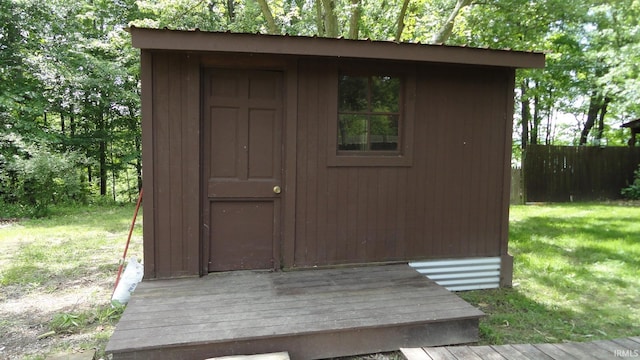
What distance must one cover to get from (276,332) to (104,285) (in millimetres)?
2719

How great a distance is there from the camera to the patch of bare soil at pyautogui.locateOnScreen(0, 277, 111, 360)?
2.89m

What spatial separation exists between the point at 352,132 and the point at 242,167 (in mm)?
1112

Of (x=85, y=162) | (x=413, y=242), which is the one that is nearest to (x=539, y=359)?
(x=413, y=242)

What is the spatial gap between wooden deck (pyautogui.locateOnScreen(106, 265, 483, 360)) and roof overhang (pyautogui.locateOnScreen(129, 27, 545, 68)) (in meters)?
1.96

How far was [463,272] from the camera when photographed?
415 cm

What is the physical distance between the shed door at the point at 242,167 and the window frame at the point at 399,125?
1.68 feet

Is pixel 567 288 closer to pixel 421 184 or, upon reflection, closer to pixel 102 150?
pixel 421 184

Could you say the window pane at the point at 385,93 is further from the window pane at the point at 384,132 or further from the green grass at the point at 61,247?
Answer: the green grass at the point at 61,247

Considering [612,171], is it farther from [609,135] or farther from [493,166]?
[609,135]

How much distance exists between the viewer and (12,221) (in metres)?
7.91

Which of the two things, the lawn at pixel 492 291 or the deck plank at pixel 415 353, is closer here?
the deck plank at pixel 415 353

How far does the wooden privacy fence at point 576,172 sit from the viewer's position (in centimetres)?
1070

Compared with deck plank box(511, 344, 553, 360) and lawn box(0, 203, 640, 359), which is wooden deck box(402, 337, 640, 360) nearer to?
deck plank box(511, 344, 553, 360)

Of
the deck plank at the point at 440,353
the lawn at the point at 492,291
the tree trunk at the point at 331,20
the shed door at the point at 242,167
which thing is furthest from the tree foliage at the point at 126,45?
the deck plank at the point at 440,353
